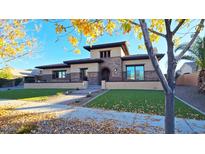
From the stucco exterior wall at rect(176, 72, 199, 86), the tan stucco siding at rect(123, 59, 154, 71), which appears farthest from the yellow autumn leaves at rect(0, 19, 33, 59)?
the stucco exterior wall at rect(176, 72, 199, 86)

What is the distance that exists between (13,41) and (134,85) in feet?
38.8

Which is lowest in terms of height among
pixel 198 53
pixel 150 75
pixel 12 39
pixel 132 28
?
pixel 150 75

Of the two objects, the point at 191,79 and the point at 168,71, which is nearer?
the point at 168,71

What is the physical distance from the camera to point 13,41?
6.05 meters

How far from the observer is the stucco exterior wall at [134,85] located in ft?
48.1

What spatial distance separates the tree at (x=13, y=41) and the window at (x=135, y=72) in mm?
13360

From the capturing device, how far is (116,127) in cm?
432

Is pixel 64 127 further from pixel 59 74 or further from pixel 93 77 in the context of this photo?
pixel 59 74

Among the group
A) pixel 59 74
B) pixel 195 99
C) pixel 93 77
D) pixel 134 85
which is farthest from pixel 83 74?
pixel 195 99

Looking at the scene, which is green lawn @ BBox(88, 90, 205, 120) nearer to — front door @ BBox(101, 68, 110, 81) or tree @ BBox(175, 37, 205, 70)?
tree @ BBox(175, 37, 205, 70)

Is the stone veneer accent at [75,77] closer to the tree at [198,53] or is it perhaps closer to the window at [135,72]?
the window at [135,72]
